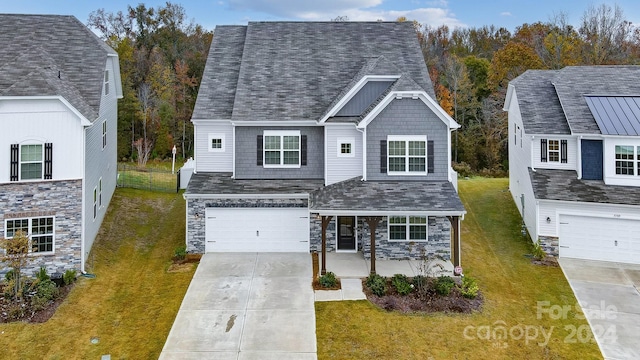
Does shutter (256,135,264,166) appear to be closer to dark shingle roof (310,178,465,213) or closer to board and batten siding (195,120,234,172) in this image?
board and batten siding (195,120,234,172)

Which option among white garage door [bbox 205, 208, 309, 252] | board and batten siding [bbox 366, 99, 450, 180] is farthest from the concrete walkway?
white garage door [bbox 205, 208, 309, 252]

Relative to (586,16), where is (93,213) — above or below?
below

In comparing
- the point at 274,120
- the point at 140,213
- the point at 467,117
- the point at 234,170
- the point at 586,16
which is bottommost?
the point at 140,213

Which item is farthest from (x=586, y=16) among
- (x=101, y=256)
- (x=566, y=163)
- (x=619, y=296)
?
(x=101, y=256)

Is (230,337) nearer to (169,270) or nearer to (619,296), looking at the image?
(169,270)

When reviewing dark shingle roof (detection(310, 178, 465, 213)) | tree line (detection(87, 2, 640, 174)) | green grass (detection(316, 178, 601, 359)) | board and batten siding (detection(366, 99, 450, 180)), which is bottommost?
green grass (detection(316, 178, 601, 359))

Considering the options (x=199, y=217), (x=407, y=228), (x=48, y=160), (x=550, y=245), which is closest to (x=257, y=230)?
(x=199, y=217)
